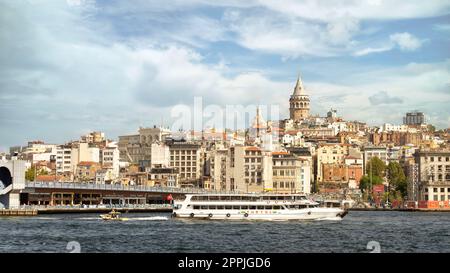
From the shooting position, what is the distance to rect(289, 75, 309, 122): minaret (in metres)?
118

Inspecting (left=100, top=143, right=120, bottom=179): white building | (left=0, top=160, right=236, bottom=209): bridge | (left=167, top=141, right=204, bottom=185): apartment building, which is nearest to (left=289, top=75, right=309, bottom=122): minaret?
(left=100, top=143, right=120, bottom=179): white building

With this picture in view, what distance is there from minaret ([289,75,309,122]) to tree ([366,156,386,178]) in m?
41.4

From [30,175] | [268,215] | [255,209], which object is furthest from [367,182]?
[268,215]

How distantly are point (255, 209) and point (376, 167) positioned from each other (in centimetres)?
3970

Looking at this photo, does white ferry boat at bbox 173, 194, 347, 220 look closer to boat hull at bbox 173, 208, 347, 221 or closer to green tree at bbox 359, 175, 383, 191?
boat hull at bbox 173, 208, 347, 221

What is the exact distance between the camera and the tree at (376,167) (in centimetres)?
7362

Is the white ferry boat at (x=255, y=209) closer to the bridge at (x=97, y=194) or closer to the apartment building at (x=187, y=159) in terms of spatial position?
the bridge at (x=97, y=194)

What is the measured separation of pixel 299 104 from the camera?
11812cm

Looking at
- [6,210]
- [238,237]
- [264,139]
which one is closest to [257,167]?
[264,139]

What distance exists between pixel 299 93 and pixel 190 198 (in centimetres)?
8276

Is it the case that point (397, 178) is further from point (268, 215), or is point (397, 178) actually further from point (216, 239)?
point (216, 239)

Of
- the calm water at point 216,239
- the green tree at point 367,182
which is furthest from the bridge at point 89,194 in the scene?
the calm water at point 216,239

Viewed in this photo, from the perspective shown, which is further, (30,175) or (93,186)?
(30,175)
